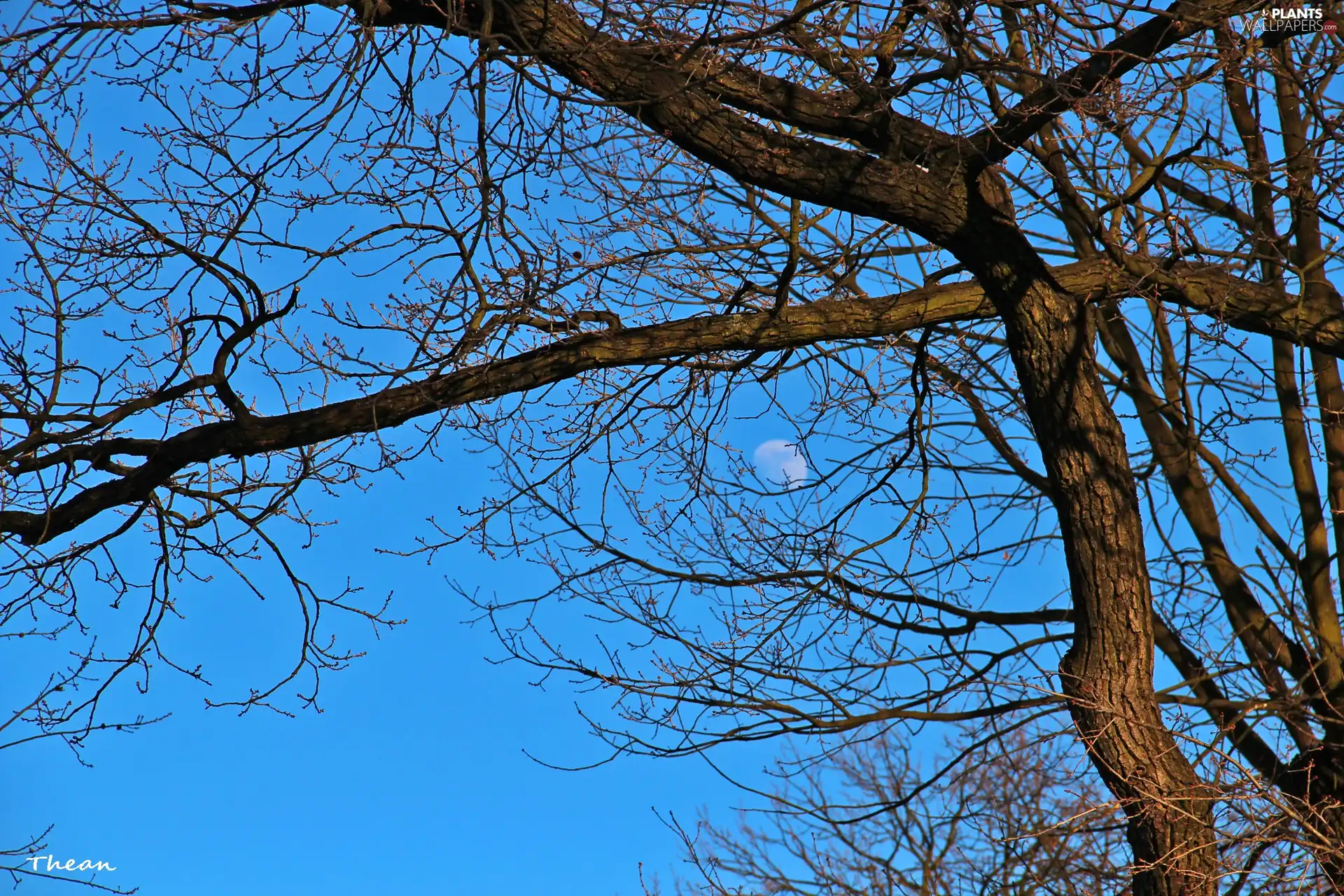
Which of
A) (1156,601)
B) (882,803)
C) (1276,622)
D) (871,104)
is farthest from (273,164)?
(1276,622)

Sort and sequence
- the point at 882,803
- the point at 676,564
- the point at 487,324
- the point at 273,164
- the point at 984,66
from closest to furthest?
the point at 984,66, the point at 273,164, the point at 487,324, the point at 882,803, the point at 676,564

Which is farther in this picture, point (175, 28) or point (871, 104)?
point (871, 104)

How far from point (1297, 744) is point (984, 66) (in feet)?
14.9

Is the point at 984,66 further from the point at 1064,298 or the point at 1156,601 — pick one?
the point at 1156,601

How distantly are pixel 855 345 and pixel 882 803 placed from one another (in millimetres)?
2530

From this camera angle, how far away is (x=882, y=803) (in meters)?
5.95

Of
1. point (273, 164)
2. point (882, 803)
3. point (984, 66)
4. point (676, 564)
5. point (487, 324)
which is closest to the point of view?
point (984, 66)

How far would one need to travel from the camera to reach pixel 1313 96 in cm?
489

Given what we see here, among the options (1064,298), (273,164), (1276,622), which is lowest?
(1276,622)

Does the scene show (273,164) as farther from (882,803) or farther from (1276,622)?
(1276,622)

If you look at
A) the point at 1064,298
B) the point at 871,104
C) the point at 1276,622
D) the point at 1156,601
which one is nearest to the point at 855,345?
the point at 1064,298

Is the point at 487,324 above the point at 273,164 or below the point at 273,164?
below

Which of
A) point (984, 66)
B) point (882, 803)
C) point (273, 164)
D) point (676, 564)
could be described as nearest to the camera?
point (984, 66)

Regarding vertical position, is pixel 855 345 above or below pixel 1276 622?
above
